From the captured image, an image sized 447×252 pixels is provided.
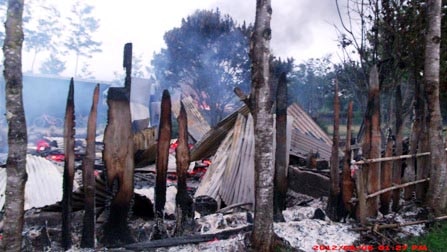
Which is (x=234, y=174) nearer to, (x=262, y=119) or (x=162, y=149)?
(x=162, y=149)

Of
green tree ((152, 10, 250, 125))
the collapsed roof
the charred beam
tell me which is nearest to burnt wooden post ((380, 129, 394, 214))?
the charred beam

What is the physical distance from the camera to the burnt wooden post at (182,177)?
399 centimetres

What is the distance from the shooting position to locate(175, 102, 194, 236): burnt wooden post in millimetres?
3988

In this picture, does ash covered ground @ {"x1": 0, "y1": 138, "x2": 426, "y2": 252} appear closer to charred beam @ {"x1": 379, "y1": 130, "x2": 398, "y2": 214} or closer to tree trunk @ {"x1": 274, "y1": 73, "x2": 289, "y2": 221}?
charred beam @ {"x1": 379, "y1": 130, "x2": 398, "y2": 214}

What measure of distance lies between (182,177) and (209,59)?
17.9 meters

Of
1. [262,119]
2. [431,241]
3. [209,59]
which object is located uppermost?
[209,59]

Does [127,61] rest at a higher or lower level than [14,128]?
higher

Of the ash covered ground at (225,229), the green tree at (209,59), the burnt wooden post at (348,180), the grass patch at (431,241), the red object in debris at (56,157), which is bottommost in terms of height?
the grass patch at (431,241)

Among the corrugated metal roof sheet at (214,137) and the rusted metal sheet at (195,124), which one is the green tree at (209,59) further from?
the corrugated metal roof sheet at (214,137)

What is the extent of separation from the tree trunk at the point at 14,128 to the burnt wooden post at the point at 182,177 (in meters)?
1.61

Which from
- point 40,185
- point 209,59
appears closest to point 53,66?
point 209,59

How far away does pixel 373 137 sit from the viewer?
473 cm

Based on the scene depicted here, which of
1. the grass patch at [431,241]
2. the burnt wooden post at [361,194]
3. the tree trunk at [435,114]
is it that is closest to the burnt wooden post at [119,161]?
the burnt wooden post at [361,194]

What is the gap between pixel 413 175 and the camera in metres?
5.78
